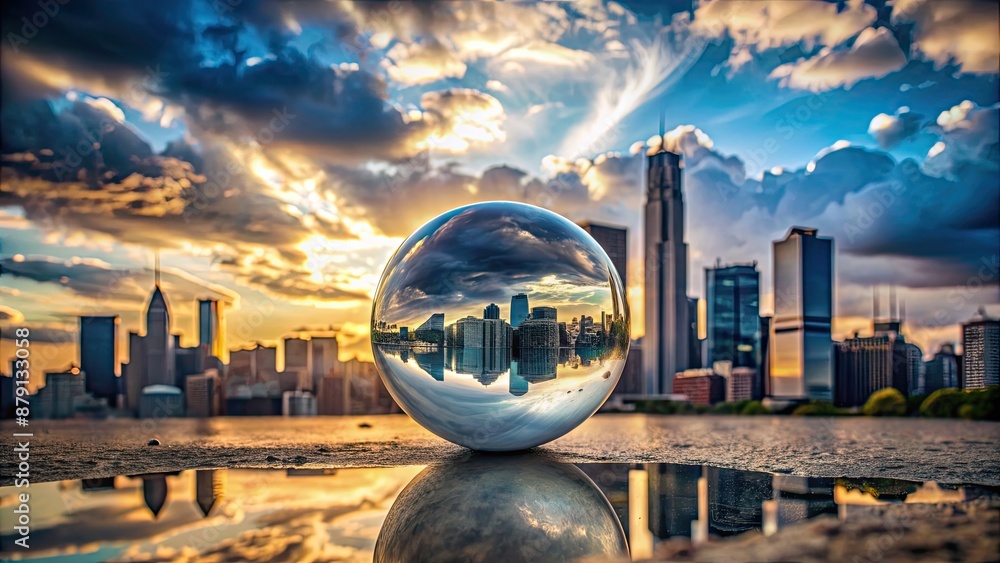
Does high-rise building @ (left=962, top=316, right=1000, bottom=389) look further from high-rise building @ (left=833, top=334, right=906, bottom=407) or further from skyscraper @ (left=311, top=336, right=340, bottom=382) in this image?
skyscraper @ (left=311, top=336, right=340, bottom=382)

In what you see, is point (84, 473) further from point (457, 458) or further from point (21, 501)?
point (457, 458)

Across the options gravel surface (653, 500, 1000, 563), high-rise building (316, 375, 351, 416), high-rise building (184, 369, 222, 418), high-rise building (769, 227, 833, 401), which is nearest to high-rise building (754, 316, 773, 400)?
high-rise building (769, 227, 833, 401)

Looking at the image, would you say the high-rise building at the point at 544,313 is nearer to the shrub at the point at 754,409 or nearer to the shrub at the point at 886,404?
the shrub at the point at 754,409

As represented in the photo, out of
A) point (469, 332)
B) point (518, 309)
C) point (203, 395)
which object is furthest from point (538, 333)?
point (203, 395)

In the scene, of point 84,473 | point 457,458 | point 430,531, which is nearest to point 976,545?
point 430,531

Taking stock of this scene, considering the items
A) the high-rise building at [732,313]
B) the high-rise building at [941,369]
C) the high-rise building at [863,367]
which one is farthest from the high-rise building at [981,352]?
the high-rise building at [732,313]

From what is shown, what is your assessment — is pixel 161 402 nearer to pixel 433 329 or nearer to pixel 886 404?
pixel 433 329
